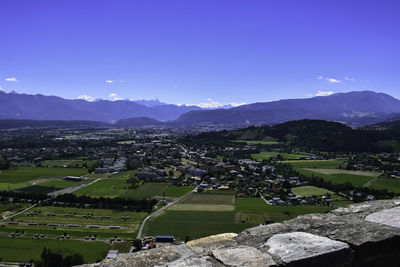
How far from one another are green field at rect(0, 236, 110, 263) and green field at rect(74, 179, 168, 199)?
13232 mm

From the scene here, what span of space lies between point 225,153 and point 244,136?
39.6m

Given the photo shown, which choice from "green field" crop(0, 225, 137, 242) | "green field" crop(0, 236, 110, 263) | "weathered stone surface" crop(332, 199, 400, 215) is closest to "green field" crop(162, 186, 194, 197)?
"green field" crop(0, 225, 137, 242)

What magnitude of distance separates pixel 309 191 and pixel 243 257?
1566 inches

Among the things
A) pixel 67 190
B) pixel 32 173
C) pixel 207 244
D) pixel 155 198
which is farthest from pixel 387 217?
pixel 32 173

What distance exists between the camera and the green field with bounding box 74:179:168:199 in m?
37.5

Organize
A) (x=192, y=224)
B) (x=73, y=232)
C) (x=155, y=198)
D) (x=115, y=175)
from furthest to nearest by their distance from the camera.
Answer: (x=115, y=175), (x=155, y=198), (x=192, y=224), (x=73, y=232)

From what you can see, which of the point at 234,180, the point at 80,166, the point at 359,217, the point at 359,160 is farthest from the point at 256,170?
the point at 359,217

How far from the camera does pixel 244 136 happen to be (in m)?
116

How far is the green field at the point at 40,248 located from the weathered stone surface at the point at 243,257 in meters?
20.3

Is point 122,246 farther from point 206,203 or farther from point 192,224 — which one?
point 206,203

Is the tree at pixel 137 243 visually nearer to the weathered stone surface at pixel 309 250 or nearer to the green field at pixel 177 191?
the green field at pixel 177 191

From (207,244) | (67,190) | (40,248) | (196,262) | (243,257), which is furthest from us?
(67,190)

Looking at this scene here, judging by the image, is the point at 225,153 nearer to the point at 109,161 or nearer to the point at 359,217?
the point at 109,161

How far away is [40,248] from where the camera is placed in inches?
873
